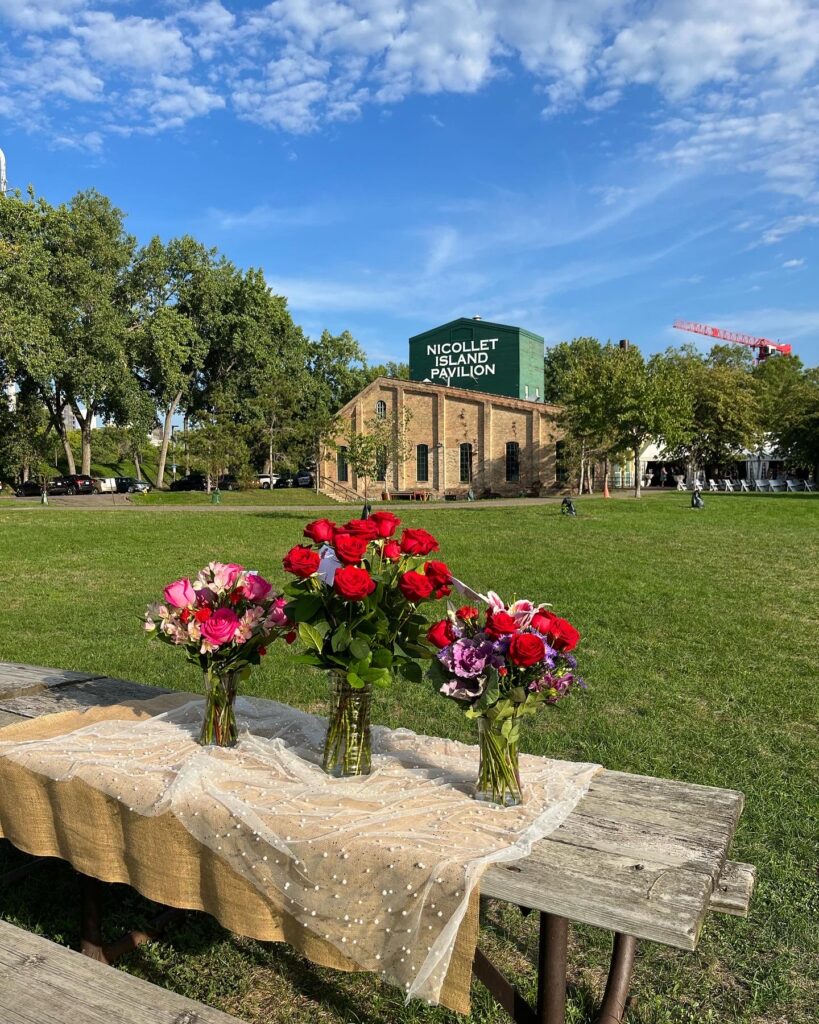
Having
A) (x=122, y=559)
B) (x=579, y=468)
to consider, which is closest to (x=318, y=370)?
(x=579, y=468)

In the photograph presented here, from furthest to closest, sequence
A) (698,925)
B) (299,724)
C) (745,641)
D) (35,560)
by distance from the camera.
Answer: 1. (35,560)
2. (745,641)
3. (299,724)
4. (698,925)

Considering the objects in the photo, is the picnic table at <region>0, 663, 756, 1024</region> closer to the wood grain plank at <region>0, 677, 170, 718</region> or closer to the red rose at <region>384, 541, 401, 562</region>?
the red rose at <region>384, 541, 401, 562</region>

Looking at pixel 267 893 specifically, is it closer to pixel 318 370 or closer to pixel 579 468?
pixel 579 468

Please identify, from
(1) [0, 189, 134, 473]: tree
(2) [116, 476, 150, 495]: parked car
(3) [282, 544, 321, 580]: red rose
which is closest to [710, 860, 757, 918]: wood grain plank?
(3) [282, 544, 321, 580]: red rose

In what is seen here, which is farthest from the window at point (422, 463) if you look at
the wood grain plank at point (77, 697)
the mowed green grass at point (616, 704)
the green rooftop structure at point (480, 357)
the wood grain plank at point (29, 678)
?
the wood grain plank at point (77, 697)

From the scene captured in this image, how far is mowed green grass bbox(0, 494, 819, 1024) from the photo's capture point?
2.64 metres

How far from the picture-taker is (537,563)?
12898 millimetres

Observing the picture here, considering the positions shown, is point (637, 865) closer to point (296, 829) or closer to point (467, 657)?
point (467, 657)

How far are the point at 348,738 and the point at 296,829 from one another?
37 centimetres

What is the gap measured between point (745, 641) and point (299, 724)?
20.7 ft

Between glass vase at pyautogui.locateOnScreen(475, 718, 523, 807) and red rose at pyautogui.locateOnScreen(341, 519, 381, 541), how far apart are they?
0.60m

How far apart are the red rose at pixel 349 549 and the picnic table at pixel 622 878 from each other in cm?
82

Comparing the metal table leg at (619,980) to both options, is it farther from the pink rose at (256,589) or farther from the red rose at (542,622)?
the pink rose at (256,589)

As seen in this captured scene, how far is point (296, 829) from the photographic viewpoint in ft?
6.13
